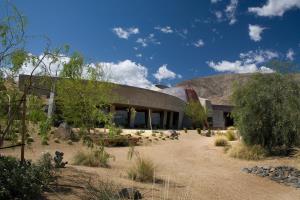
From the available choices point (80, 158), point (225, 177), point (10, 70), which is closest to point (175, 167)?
point (225, 177)

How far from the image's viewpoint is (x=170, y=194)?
35.0ft

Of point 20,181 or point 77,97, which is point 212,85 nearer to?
point 77,97

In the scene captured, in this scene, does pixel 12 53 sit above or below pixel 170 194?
above

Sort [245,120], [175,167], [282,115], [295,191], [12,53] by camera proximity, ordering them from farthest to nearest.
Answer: [245,120] < [282,115] < [175,167] < [295,191] < [12,53]

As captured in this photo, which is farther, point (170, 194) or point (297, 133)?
point (297, 133)

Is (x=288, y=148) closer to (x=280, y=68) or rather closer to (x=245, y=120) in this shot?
(x=245, y=120)

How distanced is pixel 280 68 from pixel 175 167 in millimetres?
11011

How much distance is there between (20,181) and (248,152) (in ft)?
54.8

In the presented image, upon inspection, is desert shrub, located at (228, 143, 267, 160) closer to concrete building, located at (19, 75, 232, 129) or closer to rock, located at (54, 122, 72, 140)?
rock, located at (54, 122, 72, 140)

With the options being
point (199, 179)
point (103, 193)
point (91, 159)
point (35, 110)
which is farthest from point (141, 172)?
point (103, 193)

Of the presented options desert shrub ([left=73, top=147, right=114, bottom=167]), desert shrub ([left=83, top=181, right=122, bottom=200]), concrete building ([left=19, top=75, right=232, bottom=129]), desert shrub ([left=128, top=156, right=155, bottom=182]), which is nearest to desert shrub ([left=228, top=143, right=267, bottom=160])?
desert shrub ([left=73, top=147, right=114, bottom=167])

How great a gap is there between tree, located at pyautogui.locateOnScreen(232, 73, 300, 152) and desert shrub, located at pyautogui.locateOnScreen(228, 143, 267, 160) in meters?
0.68

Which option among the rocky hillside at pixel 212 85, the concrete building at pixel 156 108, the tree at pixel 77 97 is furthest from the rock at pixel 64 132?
the rocky hillside at pixel 212 85

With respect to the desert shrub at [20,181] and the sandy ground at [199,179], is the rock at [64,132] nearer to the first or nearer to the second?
the sandy ground at [199,179]
